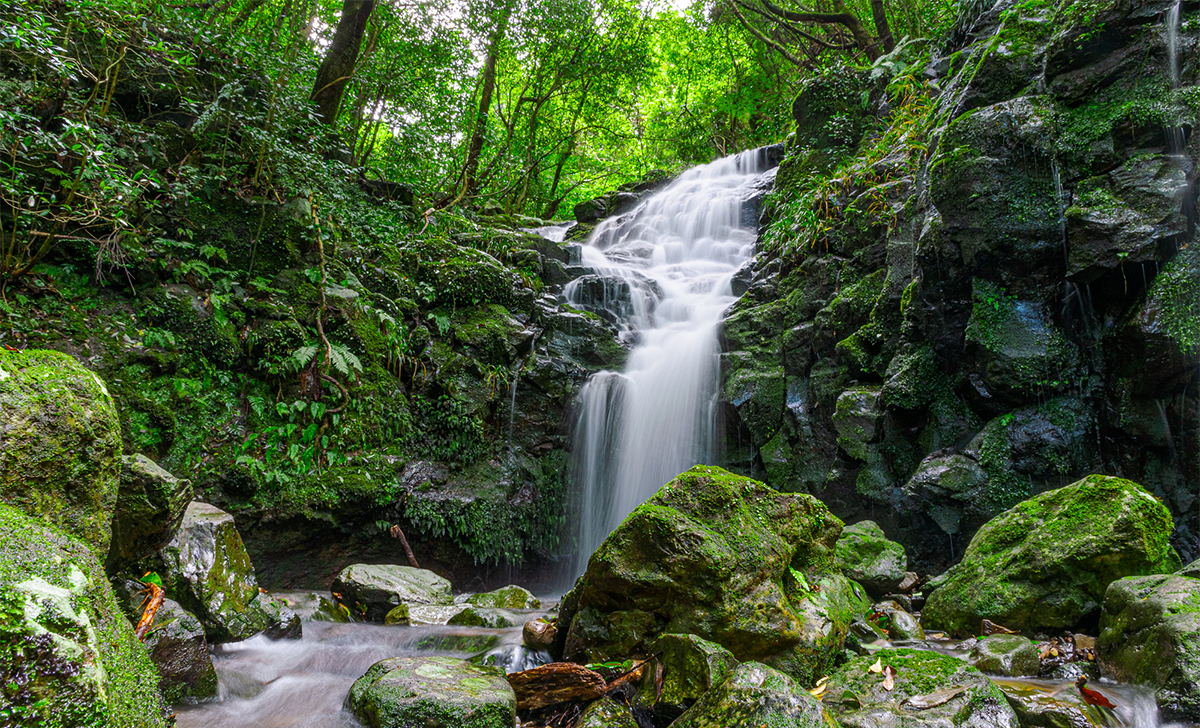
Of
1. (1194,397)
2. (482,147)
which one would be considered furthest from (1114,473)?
(482,147)

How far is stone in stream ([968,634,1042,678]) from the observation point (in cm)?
374

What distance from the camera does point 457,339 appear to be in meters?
9.51

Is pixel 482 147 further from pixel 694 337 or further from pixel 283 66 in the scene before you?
pixel 694 337

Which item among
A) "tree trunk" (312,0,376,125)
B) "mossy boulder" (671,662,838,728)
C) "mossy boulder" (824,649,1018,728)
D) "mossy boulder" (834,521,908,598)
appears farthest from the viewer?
"tree trunk" (312,0,376,125)

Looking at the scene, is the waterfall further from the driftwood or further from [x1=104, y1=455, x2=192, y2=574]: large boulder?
[x1=104, y1=455, x2=192, y2=574]: large boulder

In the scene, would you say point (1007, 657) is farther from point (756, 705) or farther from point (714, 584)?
point (756, 705)

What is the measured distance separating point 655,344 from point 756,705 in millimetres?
8390

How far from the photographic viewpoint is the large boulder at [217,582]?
13.8 ft

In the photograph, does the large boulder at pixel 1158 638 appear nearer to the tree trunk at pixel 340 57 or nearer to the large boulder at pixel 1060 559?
the large boulder at pixel 1060 559

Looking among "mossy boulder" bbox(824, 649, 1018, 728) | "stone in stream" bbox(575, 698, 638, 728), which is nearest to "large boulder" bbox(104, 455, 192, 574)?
"stone in stream" bbox(575, 698, 638, 728)

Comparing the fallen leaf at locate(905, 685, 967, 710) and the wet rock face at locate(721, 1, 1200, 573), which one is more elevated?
the wet rock face at locate(721, 1, 1200, 573)

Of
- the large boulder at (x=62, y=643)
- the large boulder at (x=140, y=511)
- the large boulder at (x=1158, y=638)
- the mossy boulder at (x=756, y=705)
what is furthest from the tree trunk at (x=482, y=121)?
the large boulder at (x=1158, y=638)

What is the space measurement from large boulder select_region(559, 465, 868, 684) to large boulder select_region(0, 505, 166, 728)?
2.43m

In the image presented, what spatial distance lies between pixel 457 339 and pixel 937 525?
292 inches
